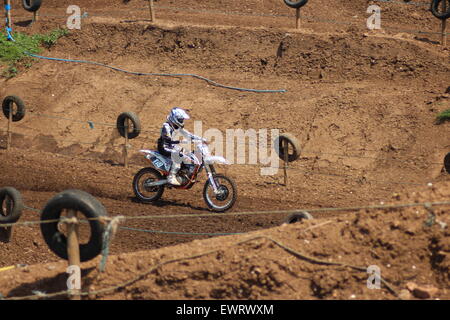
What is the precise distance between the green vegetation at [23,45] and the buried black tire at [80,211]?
520 inches

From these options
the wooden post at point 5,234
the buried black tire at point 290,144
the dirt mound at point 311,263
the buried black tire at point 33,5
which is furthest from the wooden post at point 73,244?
the buried black tire at point 33,5

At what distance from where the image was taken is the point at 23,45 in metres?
20.3

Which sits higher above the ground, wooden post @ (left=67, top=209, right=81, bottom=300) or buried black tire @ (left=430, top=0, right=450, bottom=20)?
buried black tire @ (left=430, top=0, right=450, bottom=20)

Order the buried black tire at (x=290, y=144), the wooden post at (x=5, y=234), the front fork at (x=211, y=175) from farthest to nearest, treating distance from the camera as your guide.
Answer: the buried black tire at (x=290, y=144) → the front fork at (x=211, y=175) → the wooden post at (x=5, y=234)

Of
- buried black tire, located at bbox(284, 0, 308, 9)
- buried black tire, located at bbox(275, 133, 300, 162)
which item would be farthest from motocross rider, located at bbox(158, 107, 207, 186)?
buried black tire, located at bbox(284, 0, 308, 9)

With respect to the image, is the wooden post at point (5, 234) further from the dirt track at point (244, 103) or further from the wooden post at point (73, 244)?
the wooden post at point (73, 244)

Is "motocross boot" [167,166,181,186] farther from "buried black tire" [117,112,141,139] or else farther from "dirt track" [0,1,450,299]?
"buried black tire" [117,112,141,139]

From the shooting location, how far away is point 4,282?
8023 millimetres

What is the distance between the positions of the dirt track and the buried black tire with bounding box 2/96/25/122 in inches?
33.5

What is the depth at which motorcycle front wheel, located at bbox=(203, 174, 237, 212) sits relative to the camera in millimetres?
12280

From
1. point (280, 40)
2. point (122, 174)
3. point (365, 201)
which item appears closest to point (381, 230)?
point (365, 201)

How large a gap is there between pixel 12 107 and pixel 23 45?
4.55m

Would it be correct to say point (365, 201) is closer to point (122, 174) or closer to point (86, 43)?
point (122, 174)

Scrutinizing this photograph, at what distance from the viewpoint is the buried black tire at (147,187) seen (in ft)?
43.2
